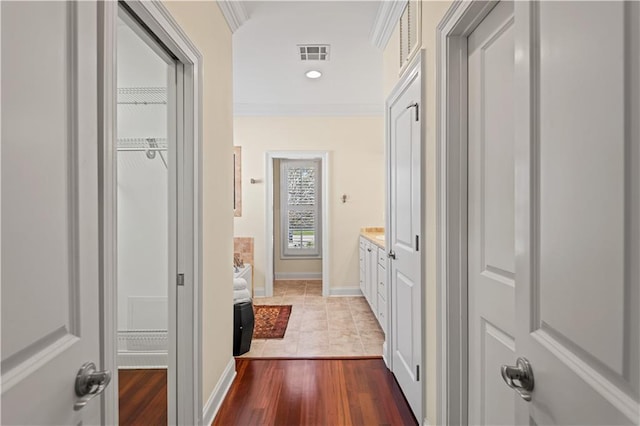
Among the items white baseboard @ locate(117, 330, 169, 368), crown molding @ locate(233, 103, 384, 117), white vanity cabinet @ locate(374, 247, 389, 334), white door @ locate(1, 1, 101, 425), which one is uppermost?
crown molding @ locate(233, 103, 384, 117)

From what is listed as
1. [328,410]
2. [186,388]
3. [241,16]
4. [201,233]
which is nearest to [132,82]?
[241,16]

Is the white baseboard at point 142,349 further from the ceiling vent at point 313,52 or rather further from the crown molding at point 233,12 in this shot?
the ceiling vent at point 313,52

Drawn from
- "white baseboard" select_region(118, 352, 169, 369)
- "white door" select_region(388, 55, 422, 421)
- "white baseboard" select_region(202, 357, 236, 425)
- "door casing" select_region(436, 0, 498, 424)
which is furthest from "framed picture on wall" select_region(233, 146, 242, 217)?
"door casing" select_region(436, 0, 498, 424)

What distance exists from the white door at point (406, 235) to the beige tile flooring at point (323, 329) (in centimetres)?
68

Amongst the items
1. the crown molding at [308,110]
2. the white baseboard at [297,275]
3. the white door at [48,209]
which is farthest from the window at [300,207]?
the white door at [48,209]

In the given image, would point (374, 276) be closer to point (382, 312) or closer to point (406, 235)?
point (382, 312)

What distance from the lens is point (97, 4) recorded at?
3.02 feet

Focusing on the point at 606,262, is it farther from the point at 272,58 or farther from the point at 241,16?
the point at 272,58

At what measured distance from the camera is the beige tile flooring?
122 inches

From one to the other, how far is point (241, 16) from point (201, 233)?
1.65 m

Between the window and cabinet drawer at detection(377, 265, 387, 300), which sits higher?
the window

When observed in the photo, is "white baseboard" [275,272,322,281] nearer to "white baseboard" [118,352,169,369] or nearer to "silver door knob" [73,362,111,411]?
"white baseboard" [118,352,169,369]

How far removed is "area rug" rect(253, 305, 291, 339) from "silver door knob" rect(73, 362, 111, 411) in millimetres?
2771

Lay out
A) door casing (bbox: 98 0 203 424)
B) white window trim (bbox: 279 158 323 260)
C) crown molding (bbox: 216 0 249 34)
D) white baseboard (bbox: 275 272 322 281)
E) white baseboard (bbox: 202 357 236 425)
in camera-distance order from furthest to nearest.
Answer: white baseboard (bbox: 275 272 322 281) < white window trim (bbox: 279 158 323 260) < crown molding (bbox: 216 0 249 34) < white baseboard (bbox: 202 357 236 425) < door casing (bbox: 98 0 203 424)
